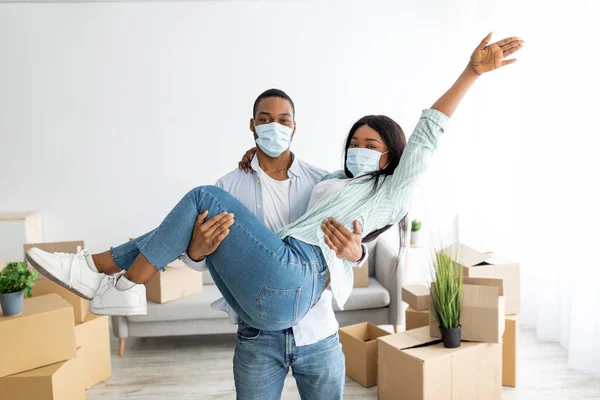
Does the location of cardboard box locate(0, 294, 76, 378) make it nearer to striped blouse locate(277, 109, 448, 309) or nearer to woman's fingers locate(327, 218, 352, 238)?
striped blouse locate(277, 109, 448, 309)

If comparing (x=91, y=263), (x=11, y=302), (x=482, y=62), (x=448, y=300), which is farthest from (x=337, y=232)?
(x=11, y=302)

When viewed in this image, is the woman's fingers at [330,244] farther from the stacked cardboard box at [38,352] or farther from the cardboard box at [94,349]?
the cardboard box at [94,349]

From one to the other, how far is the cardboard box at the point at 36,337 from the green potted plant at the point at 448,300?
5.64ft

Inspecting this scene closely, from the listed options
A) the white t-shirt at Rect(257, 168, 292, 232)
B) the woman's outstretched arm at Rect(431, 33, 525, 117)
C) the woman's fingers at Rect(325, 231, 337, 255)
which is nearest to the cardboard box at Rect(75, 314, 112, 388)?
the white t-shirt at Rect(257, 168, 292, 232)

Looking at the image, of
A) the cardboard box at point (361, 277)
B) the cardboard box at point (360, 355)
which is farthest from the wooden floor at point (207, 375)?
the cardboard box at point (361, 277)

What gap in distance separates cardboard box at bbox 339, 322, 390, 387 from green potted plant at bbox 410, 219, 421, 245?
1.30 metres

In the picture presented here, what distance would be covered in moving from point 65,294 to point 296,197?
1.86 metres

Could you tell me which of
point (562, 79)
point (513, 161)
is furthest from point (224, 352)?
point (562, 79)

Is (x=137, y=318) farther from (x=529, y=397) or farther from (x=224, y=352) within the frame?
(x=529, y=397)

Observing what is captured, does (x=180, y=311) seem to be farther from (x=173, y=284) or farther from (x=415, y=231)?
(x=415, y=231)

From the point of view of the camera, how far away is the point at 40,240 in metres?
4.21

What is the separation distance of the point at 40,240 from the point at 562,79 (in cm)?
405

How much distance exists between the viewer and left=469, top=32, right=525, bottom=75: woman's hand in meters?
1.38

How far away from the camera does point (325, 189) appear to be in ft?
5.26
